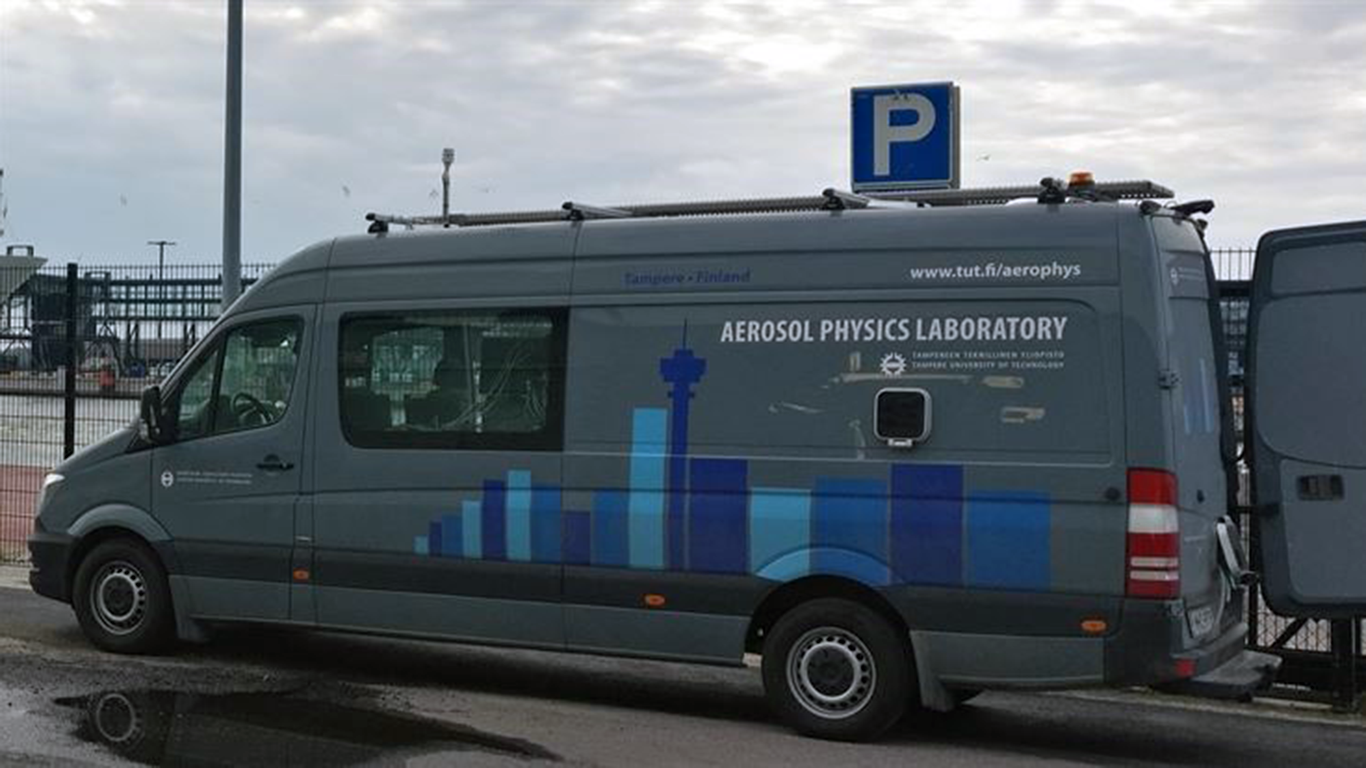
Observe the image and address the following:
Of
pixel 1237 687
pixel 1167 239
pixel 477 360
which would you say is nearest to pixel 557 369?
pixel 477 360

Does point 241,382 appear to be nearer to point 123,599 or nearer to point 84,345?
point 123,599

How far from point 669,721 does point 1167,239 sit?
338 cm

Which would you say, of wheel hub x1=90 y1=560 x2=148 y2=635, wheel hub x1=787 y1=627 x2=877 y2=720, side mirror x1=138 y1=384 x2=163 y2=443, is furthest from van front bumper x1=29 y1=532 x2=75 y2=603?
wheel hub x1=787 y1=627 x2=877 y2=720

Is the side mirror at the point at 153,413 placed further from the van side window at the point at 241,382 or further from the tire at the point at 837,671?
the tire at the point at 837,671

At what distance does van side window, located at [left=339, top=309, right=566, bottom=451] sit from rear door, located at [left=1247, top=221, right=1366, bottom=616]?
3592 mm

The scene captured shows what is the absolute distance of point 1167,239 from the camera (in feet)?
22.6

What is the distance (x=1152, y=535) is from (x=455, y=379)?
12.0 feet

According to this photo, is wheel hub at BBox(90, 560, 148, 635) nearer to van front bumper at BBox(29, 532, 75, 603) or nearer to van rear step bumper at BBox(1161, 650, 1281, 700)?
van front bumper at BBox(29, 532, 75, 603)

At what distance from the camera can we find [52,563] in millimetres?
9086

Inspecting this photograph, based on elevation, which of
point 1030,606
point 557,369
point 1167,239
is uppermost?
point 1167,239

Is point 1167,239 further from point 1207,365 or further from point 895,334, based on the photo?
point 895,334

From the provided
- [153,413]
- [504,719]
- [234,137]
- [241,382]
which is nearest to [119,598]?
[153,413]

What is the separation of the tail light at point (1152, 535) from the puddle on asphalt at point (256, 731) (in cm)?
271

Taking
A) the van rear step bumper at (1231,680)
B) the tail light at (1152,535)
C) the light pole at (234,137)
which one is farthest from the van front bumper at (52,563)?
the van rear step bumper at (1231,680)
